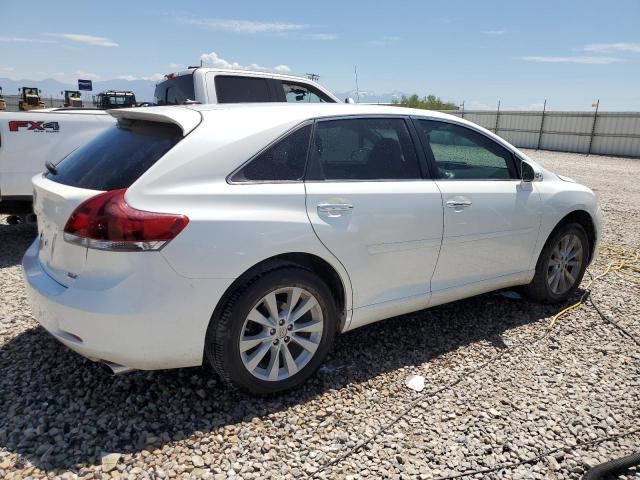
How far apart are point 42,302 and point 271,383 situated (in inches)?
52.9

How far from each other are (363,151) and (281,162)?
0.66m

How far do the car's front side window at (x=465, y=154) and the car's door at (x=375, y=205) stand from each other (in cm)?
22

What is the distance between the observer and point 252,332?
2910 millimetres

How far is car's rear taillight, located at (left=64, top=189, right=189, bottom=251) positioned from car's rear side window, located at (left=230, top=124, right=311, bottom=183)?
47 cm

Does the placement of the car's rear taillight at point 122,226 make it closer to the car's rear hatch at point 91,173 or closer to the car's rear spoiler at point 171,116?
the car's rear hatch at point 91,173

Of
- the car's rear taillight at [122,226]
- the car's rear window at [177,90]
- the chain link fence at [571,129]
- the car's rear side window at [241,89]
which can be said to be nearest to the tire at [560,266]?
the car's rear taillight at [122,226]

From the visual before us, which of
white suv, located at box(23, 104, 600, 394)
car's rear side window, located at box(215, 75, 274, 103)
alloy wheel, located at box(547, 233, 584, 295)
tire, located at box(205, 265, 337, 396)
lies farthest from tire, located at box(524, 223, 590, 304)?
car's rear side window, located at box(215, 75, 274, 103)

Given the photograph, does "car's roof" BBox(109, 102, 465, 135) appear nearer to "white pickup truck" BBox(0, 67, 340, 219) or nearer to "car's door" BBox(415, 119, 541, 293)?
"car's door" BBox(415, 119, 541, 293)

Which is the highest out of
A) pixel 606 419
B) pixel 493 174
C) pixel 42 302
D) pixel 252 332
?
pixel 493 174

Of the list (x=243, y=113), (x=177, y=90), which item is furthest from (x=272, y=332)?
(x=177, y=90)

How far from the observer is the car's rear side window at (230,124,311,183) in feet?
9.18

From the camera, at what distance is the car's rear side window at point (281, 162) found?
9.18 feet

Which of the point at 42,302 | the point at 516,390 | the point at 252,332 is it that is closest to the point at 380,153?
the point at 252,332

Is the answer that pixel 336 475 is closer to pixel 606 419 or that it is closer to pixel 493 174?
pixel 606 419
